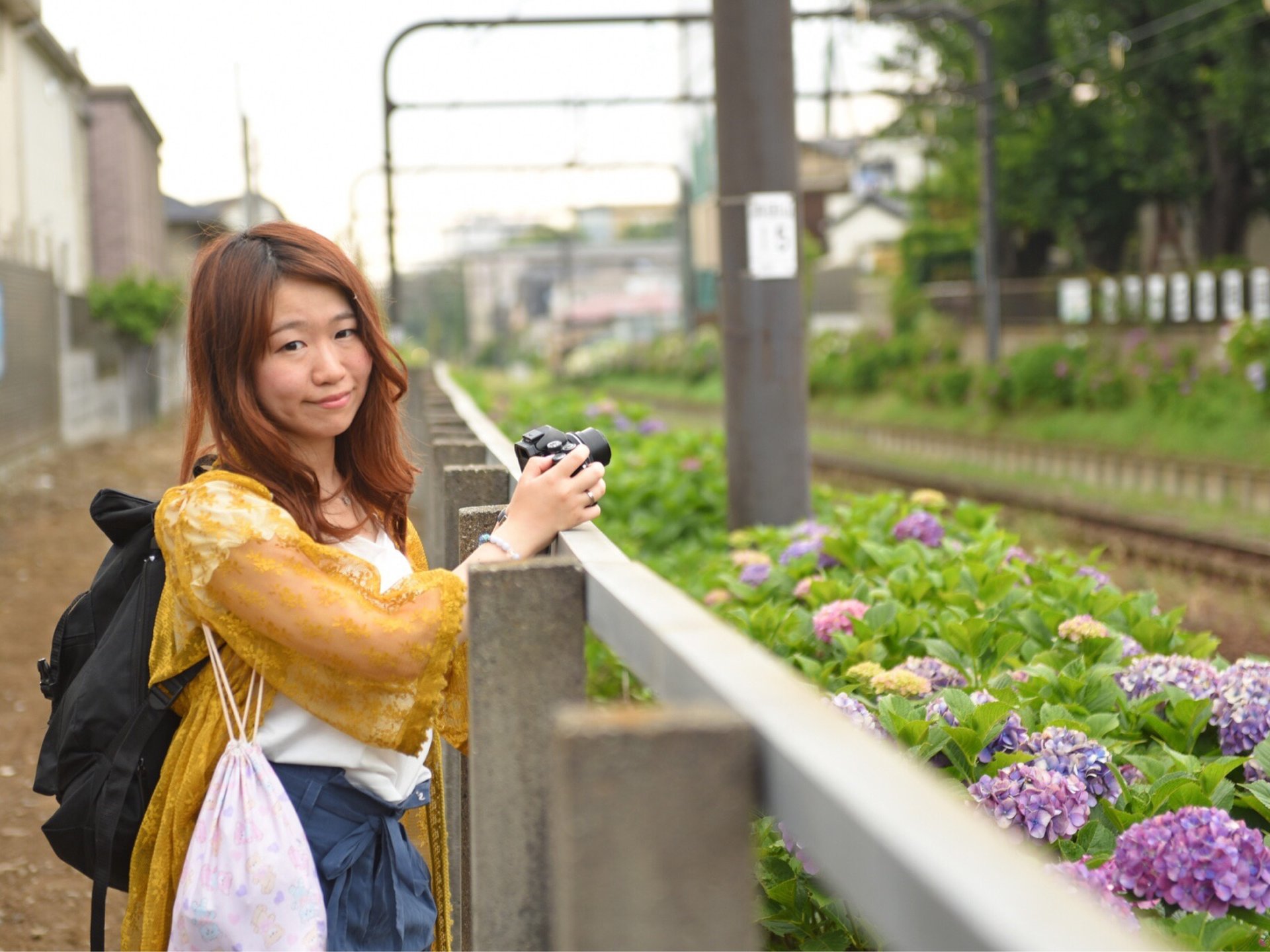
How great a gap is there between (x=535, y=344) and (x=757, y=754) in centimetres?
8183

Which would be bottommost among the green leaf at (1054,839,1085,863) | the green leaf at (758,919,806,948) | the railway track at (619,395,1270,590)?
the railway track at (619,395,1270,590)

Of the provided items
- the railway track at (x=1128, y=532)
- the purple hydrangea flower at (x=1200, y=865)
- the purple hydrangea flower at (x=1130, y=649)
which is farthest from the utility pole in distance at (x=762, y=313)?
the purple hydrangea flower at (x=1200, y=865)

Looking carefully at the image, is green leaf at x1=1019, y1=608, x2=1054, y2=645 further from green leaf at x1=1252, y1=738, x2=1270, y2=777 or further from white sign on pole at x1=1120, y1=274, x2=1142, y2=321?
white sign on pole at x1=1120, y1=274, x2=1142, y2=321

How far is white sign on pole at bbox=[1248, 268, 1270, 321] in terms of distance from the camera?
18.5 meters

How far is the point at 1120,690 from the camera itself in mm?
2998

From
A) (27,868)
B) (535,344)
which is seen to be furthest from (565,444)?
(535,344)

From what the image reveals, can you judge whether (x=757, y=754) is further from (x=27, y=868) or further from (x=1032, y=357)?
(x=1032, y=357)

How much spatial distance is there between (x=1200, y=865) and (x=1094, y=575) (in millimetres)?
2340

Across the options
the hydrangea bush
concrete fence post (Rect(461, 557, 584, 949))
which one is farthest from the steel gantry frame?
concrete fence post (Rect(461, 557, 584, 949))

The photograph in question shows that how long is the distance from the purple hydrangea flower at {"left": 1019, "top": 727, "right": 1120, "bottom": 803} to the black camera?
80 centimetres

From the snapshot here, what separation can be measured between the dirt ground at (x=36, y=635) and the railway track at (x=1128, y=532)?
452 cm

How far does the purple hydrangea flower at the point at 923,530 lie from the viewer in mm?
4902

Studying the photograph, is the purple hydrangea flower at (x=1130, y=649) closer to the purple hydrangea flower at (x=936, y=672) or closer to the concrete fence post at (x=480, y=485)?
the purple hydrangea flower at (x=936, y=672)

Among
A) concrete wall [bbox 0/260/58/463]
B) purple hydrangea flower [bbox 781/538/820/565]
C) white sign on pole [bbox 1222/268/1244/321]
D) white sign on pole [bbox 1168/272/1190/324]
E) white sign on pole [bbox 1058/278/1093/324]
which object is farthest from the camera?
white sign on pole [bbox 1058/278/1093/324]
